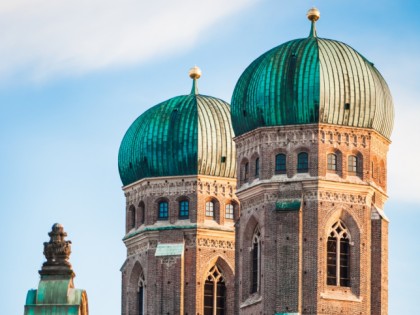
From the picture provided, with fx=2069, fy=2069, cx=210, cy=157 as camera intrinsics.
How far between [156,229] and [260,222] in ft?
41.2

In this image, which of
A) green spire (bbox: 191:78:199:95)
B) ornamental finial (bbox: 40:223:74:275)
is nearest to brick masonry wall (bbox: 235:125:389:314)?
green spire (bbox: 191:78:199:95)

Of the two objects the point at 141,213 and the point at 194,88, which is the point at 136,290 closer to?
the point at 141,213

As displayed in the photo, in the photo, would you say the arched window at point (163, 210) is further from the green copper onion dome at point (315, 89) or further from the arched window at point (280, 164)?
the arched window at point (280, 164)

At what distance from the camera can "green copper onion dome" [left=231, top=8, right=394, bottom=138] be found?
305 feet

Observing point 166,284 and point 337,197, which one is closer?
point 337,197

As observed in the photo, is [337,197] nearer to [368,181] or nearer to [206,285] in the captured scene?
[368,181]

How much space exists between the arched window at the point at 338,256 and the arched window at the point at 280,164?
3.44m

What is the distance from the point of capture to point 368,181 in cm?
9331

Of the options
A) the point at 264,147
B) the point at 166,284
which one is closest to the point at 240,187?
the point at 264,147

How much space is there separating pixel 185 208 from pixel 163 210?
3.98 feet

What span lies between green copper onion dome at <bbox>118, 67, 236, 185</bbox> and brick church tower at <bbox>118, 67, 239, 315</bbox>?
50 millimetres

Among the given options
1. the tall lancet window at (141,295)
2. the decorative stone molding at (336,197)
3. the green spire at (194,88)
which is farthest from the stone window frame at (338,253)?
the green spire at (194,88)

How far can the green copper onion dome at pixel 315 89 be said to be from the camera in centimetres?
9288

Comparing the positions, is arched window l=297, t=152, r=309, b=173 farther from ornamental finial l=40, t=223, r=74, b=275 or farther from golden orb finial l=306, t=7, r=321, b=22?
→ ornamental finial l=40, t=223, r=74, b=275
